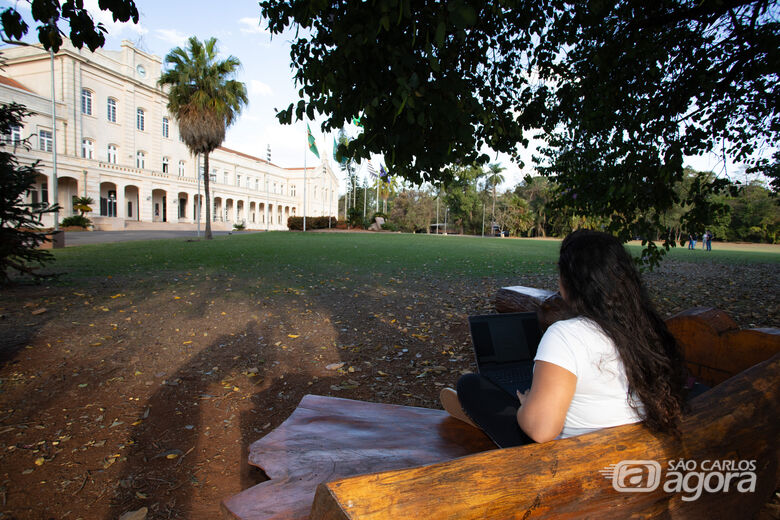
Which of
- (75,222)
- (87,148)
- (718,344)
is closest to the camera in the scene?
(718,344)

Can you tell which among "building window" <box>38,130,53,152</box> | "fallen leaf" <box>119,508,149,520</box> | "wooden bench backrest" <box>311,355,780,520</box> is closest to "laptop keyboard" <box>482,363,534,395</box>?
"wooden bench backrest" <box>311,355,780,520</box>

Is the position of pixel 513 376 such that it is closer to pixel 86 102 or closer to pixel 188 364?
pixel 188 364

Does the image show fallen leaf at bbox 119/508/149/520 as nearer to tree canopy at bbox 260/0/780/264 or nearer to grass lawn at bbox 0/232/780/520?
grass lawn at bbox 0/232/780/520

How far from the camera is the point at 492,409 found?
6.20 ft

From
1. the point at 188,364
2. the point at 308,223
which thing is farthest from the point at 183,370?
the point at 308,223

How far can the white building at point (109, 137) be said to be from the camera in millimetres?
34969

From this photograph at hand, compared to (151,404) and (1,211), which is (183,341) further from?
(1,211)

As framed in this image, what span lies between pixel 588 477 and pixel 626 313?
62cm

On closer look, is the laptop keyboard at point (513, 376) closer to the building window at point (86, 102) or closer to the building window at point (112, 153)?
the building window at point (86, 102)

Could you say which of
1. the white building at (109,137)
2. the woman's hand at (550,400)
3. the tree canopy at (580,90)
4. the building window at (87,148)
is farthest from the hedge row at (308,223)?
the woman's hand at (550,400)

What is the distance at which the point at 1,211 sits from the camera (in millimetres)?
6414

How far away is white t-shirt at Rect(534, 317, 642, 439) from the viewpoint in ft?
4.64

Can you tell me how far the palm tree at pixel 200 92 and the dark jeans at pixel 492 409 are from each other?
2379 cm

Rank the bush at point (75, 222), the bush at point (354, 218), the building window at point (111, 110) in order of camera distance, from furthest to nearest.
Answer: the bush at point (354, 218), the building window at point (111, 110), the bush at point (75, 222)
